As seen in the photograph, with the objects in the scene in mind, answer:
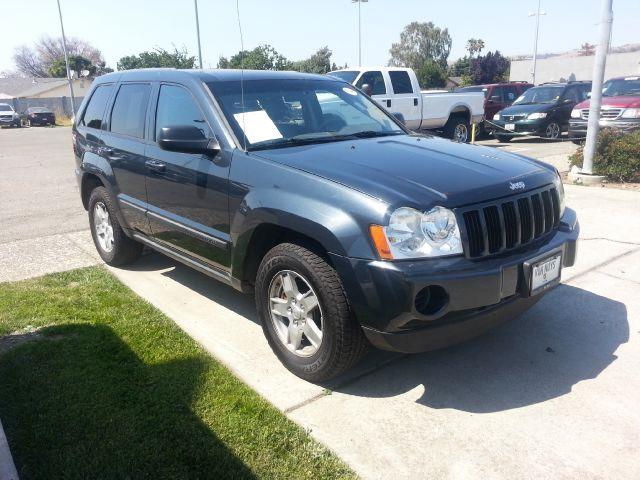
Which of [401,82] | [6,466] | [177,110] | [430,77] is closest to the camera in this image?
[6,466]

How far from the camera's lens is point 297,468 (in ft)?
8.63

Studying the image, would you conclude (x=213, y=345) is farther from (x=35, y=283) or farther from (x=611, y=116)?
(x=611, y=116)

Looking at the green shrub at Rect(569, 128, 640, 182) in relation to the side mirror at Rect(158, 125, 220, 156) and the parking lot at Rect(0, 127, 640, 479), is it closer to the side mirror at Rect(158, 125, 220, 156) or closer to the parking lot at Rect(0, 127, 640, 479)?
the parking lot at Rect(0, 127, 640, 479)

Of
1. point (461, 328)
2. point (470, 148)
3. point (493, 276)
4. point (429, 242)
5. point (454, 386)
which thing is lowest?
point (454, 386)

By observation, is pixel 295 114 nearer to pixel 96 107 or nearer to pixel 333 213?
pixel 333 213

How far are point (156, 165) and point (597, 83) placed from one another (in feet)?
25.4

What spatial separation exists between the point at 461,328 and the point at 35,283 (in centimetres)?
397

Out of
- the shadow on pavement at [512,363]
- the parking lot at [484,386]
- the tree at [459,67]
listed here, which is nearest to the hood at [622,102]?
the parking lot at [484,386]

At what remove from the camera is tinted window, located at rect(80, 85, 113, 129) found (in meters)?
5.41

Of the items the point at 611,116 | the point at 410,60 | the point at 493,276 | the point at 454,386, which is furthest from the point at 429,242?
the point at 410,60

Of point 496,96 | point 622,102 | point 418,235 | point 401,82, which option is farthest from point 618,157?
point 496,96

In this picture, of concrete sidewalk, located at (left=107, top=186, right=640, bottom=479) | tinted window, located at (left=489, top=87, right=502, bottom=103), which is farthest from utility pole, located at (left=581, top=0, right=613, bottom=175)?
tinted window, located at (left=489, top=87, right=502, bottom=103)

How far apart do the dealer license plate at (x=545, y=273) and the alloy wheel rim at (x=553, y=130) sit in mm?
14324

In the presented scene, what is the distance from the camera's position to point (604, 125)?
1290 cm
